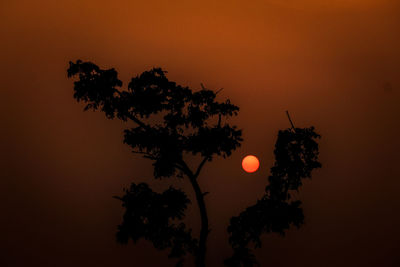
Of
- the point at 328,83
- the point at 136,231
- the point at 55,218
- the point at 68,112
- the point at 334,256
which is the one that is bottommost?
the point at 136,231

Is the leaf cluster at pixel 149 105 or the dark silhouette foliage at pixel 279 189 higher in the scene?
the leaf cluster at pixel 149 105

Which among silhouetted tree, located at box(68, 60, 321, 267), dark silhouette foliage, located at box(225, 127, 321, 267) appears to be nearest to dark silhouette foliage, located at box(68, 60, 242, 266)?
silhouetted tree, located at box(68, 60, 321, 267)

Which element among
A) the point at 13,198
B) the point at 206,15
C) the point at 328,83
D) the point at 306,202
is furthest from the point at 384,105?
the point at 13,198

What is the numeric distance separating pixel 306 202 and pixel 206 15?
2656 mm

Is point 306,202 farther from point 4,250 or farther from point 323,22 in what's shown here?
point 4,250

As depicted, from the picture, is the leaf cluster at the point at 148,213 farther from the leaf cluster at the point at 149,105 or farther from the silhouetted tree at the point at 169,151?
the leaf cluster at the point at 149,105

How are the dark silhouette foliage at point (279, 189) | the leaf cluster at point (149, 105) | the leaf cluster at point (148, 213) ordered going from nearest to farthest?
the leaf cluster at point (148, 213) < the leaf cluster at point (149, 105) < the dark silhouette foliage at point (279, 189)

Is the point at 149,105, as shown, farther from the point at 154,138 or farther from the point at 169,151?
the point at 169,151

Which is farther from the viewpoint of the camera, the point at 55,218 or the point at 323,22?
the point at 323,22

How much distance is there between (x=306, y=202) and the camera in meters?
4.28

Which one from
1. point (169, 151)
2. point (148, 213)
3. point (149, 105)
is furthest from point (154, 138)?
point (148, 213)

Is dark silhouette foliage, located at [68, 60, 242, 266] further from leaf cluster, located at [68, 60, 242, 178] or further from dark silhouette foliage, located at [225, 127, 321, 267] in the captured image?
dark silhouette foliage, located at [225, 127, 321, 267]

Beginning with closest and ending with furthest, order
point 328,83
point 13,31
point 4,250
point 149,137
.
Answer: point 149,137, point 4,250, point 13,31, point 328,83

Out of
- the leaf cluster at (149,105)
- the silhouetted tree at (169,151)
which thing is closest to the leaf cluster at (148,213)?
the silhouetted tree at (169,151)
